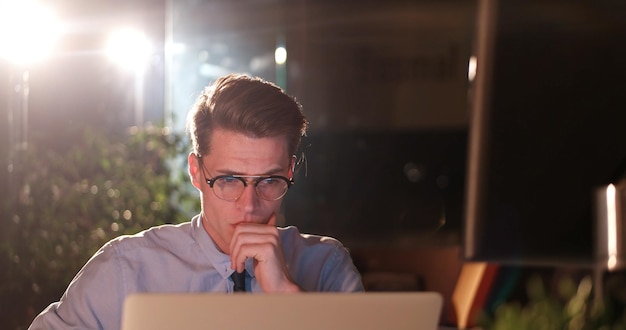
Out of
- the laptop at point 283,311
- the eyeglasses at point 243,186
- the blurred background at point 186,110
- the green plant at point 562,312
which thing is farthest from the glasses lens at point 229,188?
the laptop at point 283,311

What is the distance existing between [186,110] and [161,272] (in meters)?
0.89

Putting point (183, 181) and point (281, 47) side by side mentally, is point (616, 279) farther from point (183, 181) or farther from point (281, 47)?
point (281, 47)

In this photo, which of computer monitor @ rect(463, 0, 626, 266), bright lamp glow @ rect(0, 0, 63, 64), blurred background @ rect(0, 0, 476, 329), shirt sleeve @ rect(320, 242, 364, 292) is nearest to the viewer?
shirt sleeve @ rect(320, 242, 364, 292)

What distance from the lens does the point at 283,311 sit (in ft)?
3.84

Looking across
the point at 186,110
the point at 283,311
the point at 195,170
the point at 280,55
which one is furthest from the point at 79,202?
the point at 283,311

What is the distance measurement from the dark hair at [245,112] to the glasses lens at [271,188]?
0.28 feet

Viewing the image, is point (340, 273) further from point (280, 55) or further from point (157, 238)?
point (280, 55)

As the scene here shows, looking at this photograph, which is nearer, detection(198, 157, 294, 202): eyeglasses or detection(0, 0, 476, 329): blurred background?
detection(198, 157, 294, 202): eyeglasses

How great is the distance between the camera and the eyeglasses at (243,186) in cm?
206

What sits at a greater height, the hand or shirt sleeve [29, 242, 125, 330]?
the hand

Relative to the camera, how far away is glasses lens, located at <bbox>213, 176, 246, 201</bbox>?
206 centimetres

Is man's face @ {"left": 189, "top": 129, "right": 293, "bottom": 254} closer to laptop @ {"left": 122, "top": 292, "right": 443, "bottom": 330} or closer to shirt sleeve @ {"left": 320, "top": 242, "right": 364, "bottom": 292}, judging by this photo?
shirt sleeve @ {"left": 320, "top": 242, "right": 364, "bottom": 292}

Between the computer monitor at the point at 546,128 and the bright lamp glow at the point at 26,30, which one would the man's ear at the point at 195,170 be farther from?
the computer monitor at the point at 546,128

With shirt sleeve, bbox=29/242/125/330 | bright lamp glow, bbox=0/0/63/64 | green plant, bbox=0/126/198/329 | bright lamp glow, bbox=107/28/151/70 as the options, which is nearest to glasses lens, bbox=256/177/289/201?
shirt sleeve, bbox=29/242/125/330
